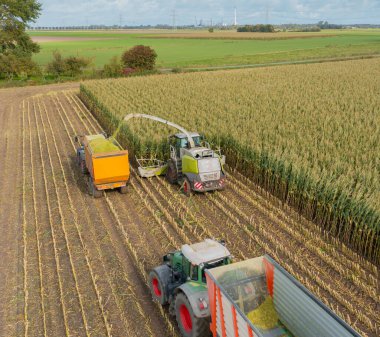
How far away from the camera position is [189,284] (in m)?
7.39

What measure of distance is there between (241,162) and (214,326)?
10.7m

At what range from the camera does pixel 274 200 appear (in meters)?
14.0

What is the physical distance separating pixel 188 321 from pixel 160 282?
45.5 inches

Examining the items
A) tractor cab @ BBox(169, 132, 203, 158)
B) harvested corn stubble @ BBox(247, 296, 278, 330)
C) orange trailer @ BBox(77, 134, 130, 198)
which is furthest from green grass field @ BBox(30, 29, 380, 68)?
harvested corn stubble @ BBox(247, 296, 278, 330)

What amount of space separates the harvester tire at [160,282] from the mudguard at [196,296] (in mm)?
903

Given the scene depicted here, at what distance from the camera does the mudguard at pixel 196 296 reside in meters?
6.84

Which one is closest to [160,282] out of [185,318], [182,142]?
[185,318]

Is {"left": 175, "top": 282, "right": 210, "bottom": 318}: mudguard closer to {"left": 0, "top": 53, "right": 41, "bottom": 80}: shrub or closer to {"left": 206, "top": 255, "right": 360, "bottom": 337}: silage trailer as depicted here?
{"left": 206, "top": 255, "right": 360, "bottom": 337}: silage trailer

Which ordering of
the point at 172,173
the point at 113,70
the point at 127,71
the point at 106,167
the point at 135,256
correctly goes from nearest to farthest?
the point at 135,256 < the point at 106,167 < the point at 172,173 < the point at 113,70 < the point at 127,71

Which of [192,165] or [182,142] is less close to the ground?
[182,142]

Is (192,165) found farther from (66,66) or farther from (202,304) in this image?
(66,66)

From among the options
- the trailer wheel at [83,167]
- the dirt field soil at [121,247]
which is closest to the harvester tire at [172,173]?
the dirt field soil at [121,247]

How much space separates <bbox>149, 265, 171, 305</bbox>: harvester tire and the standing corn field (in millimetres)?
5651

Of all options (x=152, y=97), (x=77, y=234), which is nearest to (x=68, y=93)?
(x=152, y=97)
